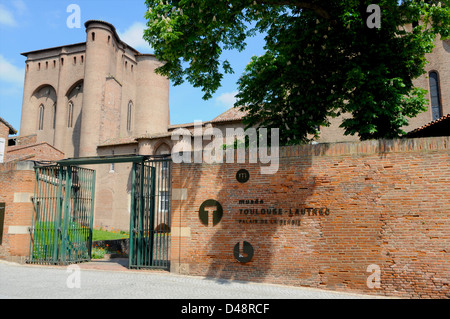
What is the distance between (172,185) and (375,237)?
525cm

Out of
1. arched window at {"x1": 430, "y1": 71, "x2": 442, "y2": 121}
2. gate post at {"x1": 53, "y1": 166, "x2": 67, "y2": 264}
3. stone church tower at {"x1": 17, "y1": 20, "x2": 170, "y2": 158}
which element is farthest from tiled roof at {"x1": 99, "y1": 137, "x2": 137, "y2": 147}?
arched window at {"x1": 430, "y1": 71, "x2": 442, "y2": 121}

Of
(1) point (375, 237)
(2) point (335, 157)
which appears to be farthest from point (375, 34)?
(1) point (375, 237)

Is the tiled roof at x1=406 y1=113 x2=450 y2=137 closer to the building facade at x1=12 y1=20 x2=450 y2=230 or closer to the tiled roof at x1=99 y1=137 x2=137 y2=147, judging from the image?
the building facade at x1=12 y1=20 x2=450 y2=230

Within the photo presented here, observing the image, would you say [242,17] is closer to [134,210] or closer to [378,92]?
[378,92]

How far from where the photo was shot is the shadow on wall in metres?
8.34

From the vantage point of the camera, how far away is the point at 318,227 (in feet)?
26.7

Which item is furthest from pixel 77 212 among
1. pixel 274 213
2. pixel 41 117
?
pixel 41 117

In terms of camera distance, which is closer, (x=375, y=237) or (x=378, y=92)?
(x=375, y=237)

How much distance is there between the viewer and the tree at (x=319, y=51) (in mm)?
9305

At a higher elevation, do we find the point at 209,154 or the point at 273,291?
the point at 209,154

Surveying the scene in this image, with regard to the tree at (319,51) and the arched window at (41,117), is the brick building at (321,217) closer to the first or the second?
the tree at (319,51)

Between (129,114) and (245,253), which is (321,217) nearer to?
(245,253)

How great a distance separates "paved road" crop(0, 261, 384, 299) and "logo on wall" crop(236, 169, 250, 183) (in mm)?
2500

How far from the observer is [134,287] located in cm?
788
